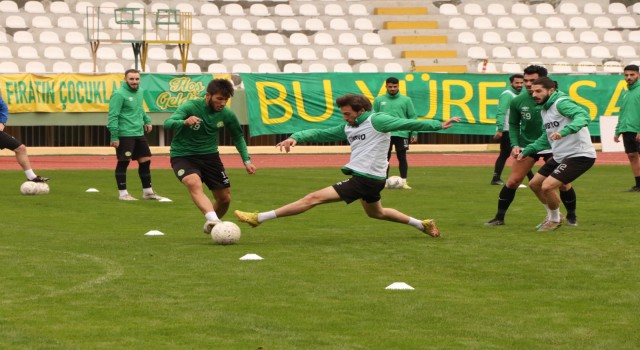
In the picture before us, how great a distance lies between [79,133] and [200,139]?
20.0 meters

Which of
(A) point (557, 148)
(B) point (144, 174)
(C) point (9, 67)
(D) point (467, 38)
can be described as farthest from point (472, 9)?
(A) point (557, 148)

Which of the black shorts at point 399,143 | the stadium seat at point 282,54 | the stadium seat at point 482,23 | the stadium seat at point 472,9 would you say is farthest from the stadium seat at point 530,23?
the black shorts at point 399,143

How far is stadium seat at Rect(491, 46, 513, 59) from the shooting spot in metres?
40.5

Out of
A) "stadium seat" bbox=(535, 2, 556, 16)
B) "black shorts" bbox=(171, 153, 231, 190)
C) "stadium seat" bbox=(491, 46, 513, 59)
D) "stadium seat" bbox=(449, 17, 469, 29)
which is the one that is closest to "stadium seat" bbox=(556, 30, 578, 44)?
"stadium seat" bbox=(535, 2, 556, 16)

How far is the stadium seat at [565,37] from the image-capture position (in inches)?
1652

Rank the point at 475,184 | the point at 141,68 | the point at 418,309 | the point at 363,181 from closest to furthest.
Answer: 1. the point at 418,309
2. the point at 363,181
3. the point at 475,184
4. the point at 141,68

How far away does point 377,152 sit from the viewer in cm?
1310

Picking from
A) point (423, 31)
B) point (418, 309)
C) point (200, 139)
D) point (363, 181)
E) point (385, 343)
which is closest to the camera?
point (385, 343)

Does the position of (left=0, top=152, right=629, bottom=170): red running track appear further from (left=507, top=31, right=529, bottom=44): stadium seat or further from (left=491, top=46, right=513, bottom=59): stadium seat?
(left=507, top=31, right=529, bottom=44): stadium seat

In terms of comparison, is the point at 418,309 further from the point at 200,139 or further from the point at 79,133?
the point at 79,133

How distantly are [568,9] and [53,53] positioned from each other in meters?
17.9

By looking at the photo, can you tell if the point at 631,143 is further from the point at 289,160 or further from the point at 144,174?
the point at 289,160

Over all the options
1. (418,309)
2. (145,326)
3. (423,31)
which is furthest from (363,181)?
(423,31)

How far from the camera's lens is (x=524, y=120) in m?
15.5
